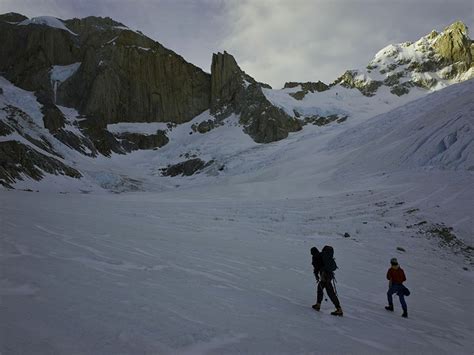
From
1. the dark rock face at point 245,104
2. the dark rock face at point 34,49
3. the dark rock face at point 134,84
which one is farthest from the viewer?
the dark rock face at point 34,49

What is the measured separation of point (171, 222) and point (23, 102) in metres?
94.0

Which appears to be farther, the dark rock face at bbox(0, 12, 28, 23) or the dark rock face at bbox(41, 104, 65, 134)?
the dark rock face at bbox(0, 12, 28, 23)

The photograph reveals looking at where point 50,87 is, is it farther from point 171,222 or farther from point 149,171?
point 171,222

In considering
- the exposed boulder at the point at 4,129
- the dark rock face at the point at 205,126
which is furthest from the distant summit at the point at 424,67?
the exposed boulder at the point at 4,129

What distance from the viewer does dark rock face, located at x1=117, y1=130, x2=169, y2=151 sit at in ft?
394

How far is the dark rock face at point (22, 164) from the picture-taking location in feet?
151

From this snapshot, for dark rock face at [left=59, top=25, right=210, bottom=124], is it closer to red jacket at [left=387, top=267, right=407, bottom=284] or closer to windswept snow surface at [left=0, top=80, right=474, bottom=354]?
windswept snow surface at [left=0, top=80, right=474, bottom=354]

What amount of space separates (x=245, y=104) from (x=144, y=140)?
33.9 meters

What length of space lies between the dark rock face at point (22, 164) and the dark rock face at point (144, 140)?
2353 inches

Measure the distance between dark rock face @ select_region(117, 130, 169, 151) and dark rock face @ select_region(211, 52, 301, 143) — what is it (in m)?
19.8

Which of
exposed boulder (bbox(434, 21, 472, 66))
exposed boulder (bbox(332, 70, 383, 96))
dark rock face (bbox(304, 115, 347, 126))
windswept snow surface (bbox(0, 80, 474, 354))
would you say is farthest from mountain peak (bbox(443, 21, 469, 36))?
windswept snow surface (bbox(0, 80, 474, 354))

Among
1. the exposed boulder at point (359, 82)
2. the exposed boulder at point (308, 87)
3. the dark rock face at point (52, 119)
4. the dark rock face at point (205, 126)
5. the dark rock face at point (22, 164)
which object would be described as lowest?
the dark rock face at point (22, 164)

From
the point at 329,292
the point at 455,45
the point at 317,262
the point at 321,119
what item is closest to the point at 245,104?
the point at 321,119

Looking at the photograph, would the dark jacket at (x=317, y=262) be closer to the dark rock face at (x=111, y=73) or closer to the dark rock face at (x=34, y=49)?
the dark rock face at (x=111, y=73)
